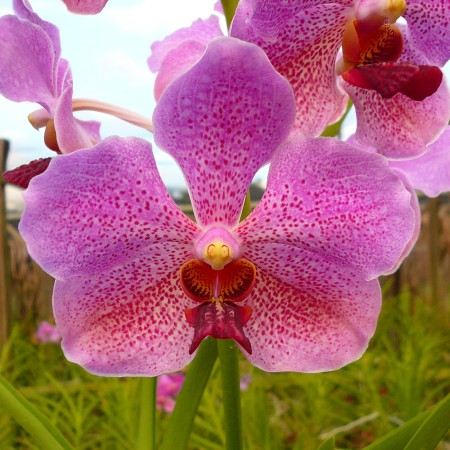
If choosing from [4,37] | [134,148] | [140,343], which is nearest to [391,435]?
[140,343]

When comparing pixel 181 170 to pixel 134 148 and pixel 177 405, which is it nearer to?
pixel 134 148

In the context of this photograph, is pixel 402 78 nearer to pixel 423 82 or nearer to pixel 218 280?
pixel 423 82

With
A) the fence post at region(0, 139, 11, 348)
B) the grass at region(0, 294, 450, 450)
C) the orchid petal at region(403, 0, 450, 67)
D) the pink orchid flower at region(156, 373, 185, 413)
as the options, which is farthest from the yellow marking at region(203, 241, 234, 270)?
the fence post at region(0, 139, 11, 348)

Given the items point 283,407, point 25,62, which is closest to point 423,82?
point 25,62

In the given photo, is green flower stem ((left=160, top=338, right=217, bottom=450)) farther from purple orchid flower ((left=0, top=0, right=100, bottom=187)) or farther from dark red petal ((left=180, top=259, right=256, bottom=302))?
purple orchid flower ((left=0, top=0, right=100, bottom=187))

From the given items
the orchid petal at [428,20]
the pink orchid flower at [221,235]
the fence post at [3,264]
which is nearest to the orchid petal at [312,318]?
the pink orchid flower at [221,235]

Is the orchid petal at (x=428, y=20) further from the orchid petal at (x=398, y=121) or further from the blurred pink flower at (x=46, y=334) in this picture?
the blurred pink flower at (x=46, y=334)
